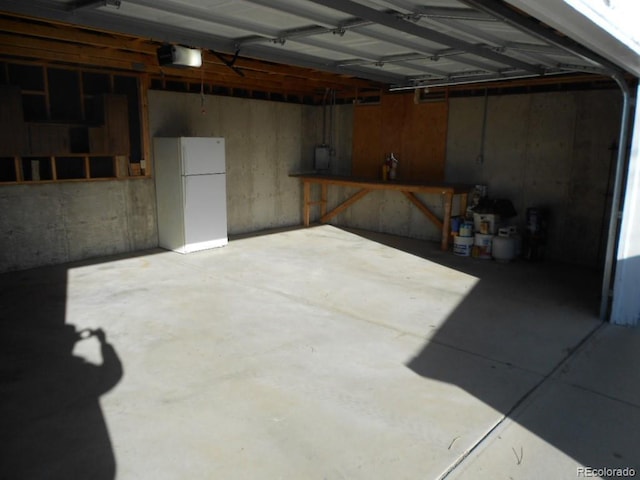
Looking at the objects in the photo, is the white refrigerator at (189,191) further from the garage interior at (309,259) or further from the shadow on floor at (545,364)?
the shadow on floor at (545,364)

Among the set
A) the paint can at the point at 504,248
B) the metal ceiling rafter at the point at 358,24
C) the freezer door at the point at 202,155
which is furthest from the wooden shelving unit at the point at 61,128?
the paint can at the point at 504,248

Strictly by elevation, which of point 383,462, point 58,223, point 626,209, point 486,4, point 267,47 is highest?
point 267,47

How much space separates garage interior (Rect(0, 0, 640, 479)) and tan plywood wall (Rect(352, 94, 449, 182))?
4 centimetres

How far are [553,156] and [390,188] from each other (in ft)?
7.74

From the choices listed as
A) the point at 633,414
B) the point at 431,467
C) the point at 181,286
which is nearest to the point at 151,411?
the point at 431,467

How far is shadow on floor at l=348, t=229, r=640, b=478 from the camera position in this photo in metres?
2.61

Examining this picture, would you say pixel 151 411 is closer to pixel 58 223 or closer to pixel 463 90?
pixel 58 223

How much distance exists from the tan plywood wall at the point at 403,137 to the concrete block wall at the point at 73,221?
13.0 ft

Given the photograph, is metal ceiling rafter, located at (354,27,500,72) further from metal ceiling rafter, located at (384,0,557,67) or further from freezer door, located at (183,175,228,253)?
freezer door, located at (183,175,228,253)

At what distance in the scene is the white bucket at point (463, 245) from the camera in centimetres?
680

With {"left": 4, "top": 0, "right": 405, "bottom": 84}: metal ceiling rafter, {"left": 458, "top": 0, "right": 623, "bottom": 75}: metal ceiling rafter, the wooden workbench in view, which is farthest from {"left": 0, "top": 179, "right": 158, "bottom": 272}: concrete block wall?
{"left": 458, "top": 0, "right": 623, "bottom": 75}: metal ceiling rafter

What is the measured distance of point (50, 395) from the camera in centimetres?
295

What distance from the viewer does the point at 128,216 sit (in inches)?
266

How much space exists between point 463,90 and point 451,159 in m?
1.08
